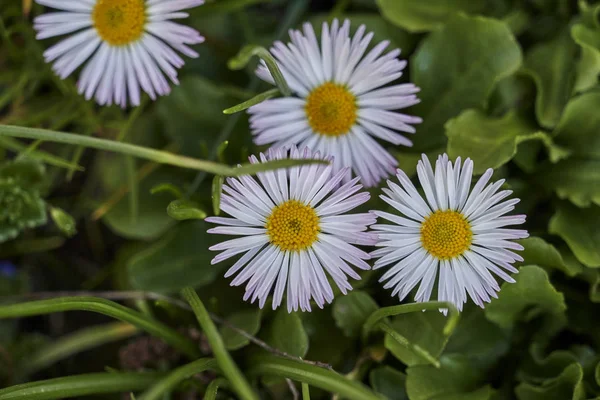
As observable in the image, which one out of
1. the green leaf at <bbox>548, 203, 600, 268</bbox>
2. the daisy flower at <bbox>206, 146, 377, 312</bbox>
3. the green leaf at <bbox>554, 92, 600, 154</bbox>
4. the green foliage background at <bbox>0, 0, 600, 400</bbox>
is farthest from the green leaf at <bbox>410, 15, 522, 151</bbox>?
the daisy flower at <bbox>206, 146, 377, 312</bbox>

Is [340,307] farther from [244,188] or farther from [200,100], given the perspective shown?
[200,100]

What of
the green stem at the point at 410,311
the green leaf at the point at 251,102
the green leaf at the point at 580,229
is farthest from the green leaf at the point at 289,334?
the green leaf at the point at 580,229

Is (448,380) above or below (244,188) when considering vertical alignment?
below

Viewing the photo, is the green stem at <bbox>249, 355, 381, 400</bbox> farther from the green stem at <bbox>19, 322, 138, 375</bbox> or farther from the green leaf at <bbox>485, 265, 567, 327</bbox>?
the green stem at <bbox>19, 322, 138, 375</bbox>

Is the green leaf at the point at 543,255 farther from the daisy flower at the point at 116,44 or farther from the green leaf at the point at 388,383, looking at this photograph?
the daisy flower at the point at 116,44

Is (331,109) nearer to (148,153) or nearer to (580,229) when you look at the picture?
(148,153)

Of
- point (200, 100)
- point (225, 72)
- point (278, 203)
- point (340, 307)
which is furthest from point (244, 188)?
point (225, 72)

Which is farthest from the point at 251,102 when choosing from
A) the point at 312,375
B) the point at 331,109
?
the point at 312,375
